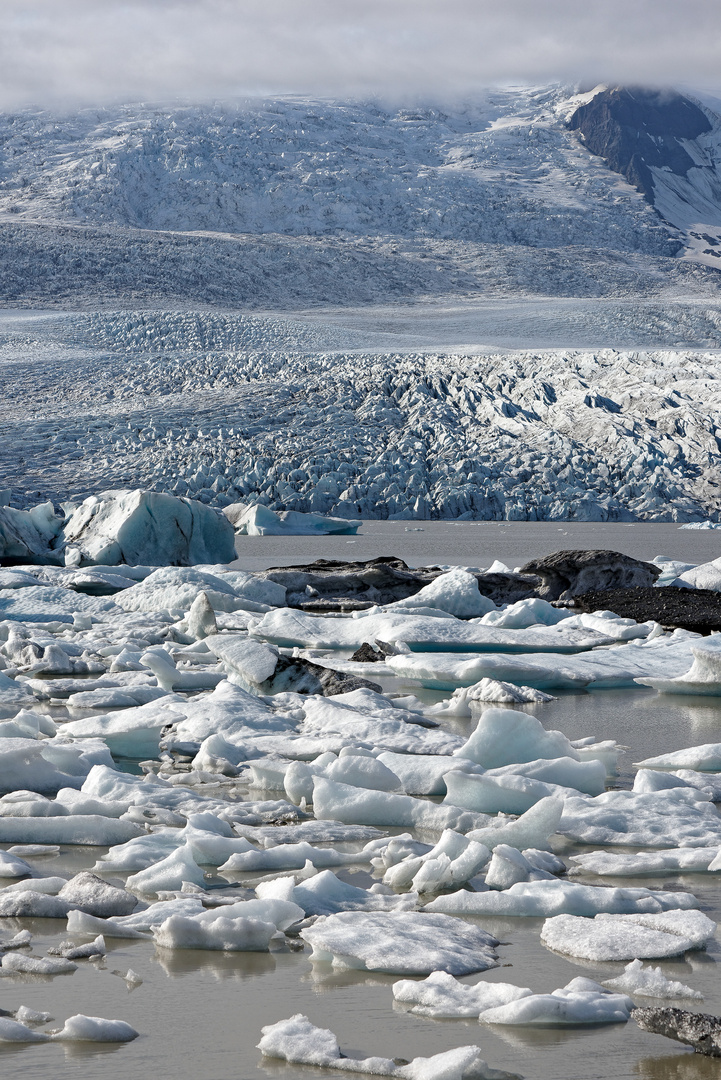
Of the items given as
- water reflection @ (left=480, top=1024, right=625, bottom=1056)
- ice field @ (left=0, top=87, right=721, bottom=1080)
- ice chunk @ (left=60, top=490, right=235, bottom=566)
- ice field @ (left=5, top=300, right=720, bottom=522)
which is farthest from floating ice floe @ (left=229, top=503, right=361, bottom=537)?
water reflection @ (left=480, top=1024, right=625, bottom=1056)

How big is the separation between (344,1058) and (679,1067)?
398 mm

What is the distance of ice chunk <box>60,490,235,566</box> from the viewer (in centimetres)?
1016

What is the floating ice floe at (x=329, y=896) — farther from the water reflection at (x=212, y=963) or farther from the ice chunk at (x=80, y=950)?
the ice chunk at (x=80, y=950)

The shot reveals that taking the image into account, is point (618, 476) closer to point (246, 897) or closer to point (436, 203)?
point (246, 897)

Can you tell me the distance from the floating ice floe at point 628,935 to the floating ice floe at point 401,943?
12 centimetres

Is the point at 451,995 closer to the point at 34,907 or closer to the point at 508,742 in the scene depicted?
the point at 34,907

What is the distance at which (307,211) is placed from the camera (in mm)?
42094

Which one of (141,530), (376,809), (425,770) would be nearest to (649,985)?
(376,809)

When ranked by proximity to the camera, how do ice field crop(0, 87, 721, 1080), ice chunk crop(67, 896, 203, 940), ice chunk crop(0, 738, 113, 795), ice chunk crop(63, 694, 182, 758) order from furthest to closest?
1. ice chunk crop(63, 694, 182, 758)
2. ice chunk crop(0, 738, 113, 795)
3. ice chunk crop(67, 896, 203, 940)
4. ice field crop(0, 87, 721, 1080)

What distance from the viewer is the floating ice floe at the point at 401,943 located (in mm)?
1588

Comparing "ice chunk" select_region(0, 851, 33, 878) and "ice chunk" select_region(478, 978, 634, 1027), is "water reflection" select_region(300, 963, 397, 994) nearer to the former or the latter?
"ice chunk" select_region(478, 978, 634, 1027)

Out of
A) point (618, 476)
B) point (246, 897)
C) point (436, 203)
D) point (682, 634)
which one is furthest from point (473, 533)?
point (436, 203)

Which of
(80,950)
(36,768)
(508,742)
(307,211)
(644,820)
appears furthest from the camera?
(307,211)

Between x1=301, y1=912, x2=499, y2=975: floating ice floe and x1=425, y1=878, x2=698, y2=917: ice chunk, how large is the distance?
82mm
